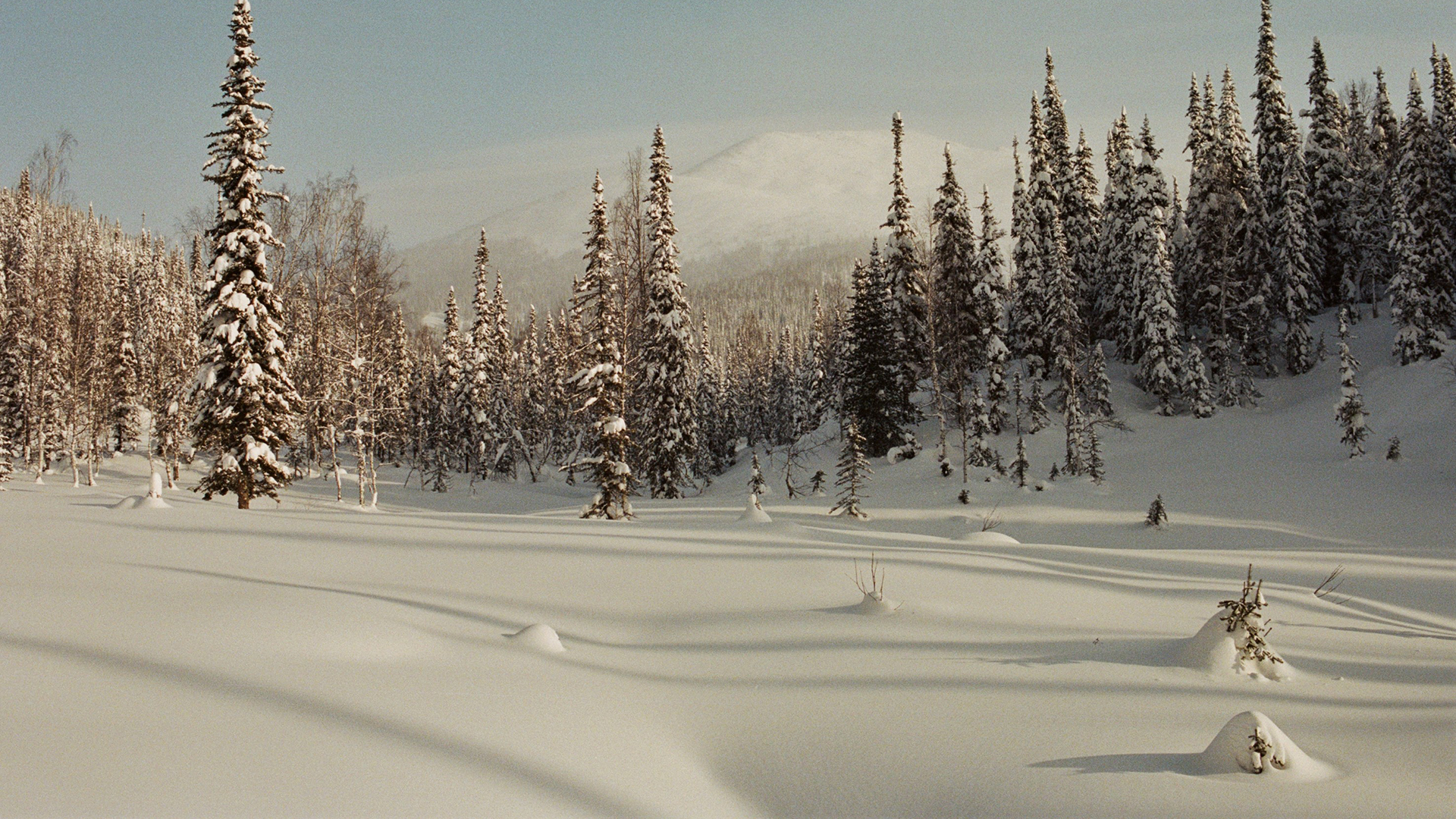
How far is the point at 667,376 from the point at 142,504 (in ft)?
83.6

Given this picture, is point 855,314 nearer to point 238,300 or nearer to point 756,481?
point 756,481

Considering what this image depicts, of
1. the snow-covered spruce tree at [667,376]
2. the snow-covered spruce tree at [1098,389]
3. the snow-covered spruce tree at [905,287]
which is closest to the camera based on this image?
the snow-covered spruce tree at [667,376]

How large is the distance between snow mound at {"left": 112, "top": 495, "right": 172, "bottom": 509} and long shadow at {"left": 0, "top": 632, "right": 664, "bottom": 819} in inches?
334

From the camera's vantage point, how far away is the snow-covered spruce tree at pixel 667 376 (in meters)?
37.3

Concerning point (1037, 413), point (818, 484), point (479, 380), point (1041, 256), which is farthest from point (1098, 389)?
point (479, 380)

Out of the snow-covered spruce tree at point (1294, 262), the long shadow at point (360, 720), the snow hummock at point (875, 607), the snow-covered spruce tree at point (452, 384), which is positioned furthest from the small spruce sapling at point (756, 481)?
the snow-covered spruce tree at point (1294, 262)

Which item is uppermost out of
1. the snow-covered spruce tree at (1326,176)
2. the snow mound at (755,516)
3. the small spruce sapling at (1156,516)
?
the snow-covered spruce tree at (1326,176)

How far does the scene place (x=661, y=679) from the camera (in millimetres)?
6816

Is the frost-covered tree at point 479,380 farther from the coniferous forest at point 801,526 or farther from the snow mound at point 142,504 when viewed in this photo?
the snow mound at point 142,504

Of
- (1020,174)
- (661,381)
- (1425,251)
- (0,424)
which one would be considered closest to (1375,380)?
(1425,251)

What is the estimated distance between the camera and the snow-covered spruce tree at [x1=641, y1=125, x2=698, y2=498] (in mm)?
37281

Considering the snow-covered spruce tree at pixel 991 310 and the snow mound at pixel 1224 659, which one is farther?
the snow-covered spruce tree at pixel 991 310

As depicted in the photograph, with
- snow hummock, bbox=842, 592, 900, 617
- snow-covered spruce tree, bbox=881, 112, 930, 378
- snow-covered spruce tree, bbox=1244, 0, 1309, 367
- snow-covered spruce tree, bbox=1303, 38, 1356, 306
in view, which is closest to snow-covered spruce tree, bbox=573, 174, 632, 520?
snow hummock, bbox=842, 592, 900, 617

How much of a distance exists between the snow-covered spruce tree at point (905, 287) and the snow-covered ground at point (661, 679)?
108 ft
